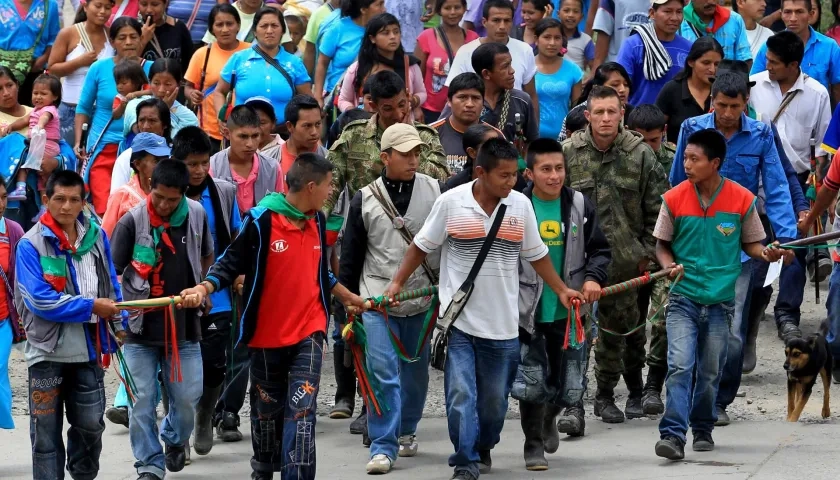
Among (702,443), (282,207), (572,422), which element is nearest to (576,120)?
(572,422)

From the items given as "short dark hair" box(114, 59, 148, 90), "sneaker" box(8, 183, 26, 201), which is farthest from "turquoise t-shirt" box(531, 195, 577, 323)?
"sneaker" box(8, 183, 26, 201)

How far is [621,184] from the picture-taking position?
9.48 metres

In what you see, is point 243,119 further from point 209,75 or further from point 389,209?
point 209,75

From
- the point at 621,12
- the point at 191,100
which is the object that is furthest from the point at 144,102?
the point at 621,12

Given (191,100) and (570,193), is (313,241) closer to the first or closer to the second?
(570,193)

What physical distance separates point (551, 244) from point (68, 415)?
2.93 m

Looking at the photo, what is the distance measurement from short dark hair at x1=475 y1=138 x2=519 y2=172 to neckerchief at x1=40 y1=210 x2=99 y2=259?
2152 mm

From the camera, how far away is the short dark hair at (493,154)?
8078 mm

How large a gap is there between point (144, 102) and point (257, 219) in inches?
115

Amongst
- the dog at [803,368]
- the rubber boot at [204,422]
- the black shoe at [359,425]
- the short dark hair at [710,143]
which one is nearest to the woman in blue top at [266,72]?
the black shoe at [359,425]

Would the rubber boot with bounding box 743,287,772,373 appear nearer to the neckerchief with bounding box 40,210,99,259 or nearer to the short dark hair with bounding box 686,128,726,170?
the short dark hair with bounding box 686,128,726,170

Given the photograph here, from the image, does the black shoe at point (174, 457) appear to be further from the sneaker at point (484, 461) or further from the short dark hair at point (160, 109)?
the short dark hair at point (160, 109)

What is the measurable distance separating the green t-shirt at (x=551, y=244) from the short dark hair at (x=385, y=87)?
52.3 inches

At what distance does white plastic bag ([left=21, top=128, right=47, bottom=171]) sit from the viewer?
11.8 metres
